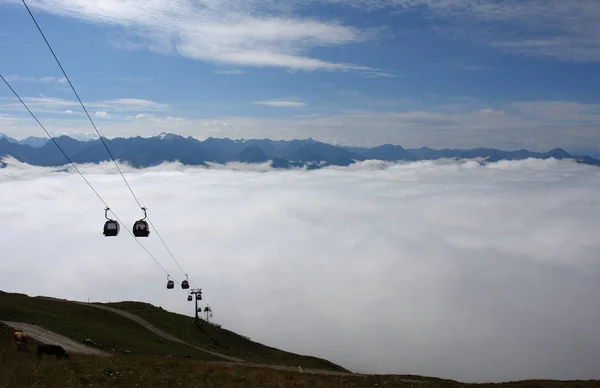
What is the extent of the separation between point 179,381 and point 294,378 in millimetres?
7612

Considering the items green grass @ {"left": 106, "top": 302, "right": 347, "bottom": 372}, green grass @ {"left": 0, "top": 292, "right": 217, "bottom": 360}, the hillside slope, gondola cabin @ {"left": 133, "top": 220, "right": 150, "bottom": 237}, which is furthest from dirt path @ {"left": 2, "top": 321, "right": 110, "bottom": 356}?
green grass @ {"left": 106, "top": 302, "right": 347, "bottom": 372}

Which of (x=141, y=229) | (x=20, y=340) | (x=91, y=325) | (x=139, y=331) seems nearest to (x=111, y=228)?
(x=141, y=229)

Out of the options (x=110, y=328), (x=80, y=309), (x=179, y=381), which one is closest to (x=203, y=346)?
(x=110, y=328)

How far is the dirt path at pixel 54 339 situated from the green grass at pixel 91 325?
1441mm

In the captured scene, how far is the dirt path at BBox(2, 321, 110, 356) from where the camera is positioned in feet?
139

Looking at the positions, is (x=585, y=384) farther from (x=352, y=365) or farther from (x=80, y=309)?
(x=352, y=365)

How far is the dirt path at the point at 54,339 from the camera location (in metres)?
42.3

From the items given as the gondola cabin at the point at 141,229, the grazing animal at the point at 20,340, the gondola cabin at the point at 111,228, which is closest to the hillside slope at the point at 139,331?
the grazing animal at the point at 20,340

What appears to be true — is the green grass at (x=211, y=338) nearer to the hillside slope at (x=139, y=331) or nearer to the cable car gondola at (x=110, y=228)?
the hillside slope at (x=139, y=331)

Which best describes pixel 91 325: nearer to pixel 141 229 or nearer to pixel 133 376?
pixel 141 229

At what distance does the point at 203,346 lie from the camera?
67375mm

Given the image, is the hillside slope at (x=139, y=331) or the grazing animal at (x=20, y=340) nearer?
the grazing animal at (x=20, y=340)

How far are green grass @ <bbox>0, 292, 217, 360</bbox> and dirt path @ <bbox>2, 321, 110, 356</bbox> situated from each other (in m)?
1.44

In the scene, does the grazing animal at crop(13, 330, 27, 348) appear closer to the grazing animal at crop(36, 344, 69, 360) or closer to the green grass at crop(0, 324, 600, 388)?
the green grass at crop(0, 324, 600, 388)
